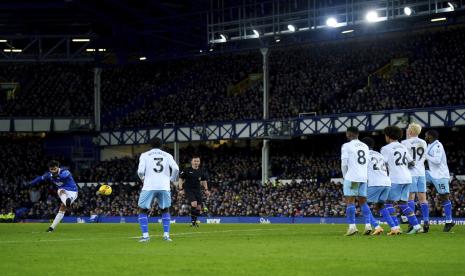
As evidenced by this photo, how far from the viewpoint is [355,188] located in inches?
809

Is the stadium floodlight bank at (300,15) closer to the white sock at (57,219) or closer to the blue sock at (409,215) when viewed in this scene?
the white sock at (57,219)

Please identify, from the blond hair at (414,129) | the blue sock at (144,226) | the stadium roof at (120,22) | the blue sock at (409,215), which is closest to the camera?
→ the blue sock at (144,226)

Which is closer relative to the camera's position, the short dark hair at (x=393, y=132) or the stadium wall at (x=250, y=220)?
the short dark hair at (x=393, y=132)

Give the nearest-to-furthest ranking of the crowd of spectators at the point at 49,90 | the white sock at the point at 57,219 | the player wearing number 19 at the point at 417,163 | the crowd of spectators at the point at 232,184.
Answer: the player wearing number 19 at the point at 417,163, the white sock at the point at 57,219, the crowd of spectators at the point at 232,184, the crowd of spectators at the point at 49,90

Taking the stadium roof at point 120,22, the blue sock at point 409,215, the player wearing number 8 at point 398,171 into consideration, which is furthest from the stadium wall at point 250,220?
the player wearing number 8 at point 398,171

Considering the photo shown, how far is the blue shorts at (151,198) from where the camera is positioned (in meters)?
20.0

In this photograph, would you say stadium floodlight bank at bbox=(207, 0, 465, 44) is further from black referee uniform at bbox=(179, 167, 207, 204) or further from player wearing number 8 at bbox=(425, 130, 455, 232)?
player wearing number 8 at bbox=(425, 130, 455, 232)

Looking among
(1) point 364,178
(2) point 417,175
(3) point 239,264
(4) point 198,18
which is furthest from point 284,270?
(4) point 198,18

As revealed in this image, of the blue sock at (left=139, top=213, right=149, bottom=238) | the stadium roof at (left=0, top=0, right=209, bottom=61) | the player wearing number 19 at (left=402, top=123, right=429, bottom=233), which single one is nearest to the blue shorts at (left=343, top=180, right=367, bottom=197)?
the player wearing number 19 at (left=402, top=123, right=429, bottom=233)

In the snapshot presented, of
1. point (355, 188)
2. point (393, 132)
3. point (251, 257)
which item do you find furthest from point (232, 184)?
point (251, 257)

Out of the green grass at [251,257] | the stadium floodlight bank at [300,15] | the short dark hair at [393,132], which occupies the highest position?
the stadium floodlight bank at [300,15]

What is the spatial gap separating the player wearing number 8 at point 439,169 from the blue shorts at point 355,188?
8.79ft

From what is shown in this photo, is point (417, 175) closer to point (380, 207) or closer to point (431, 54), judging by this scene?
point (380, 207)

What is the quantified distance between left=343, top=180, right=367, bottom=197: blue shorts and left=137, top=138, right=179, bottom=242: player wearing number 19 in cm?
402
